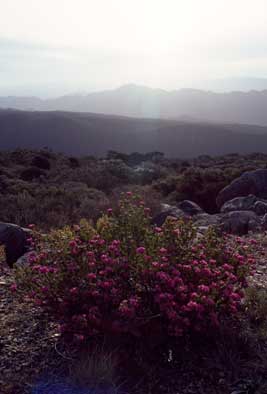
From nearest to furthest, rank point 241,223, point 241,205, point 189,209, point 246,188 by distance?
point 241,223 < point 241,205 < point 189,209 < point 246,188

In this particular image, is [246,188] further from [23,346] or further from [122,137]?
[122,137]

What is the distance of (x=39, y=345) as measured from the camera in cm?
429

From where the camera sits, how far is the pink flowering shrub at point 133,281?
391 cm

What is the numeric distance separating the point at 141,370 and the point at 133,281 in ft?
2.28

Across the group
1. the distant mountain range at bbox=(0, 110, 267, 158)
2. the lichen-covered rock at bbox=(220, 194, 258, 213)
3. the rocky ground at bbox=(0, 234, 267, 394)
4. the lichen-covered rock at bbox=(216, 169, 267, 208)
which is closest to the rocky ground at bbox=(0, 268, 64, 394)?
the rocky ground at bbox=(0, 234, 267, 394)

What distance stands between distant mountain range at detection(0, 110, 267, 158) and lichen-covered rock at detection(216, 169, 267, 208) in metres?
51.6

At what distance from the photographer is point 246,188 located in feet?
51.5

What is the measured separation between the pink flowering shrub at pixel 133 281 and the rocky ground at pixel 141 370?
0.76 feet

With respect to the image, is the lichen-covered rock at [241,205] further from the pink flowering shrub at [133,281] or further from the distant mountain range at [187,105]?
the distant mountain range at [187,105]

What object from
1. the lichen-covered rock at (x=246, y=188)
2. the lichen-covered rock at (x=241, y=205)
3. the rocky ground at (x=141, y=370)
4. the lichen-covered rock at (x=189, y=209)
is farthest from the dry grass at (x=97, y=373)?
the lichen-covered rock at (x=246, y=188)

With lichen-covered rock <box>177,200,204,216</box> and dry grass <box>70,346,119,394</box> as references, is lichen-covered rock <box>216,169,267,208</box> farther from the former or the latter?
dry grass <box>70,346,119,394</box>

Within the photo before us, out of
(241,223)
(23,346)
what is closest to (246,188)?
(241,223)

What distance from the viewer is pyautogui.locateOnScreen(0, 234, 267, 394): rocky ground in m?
3.76

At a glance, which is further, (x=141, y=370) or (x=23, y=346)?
(x=23, y=346)
